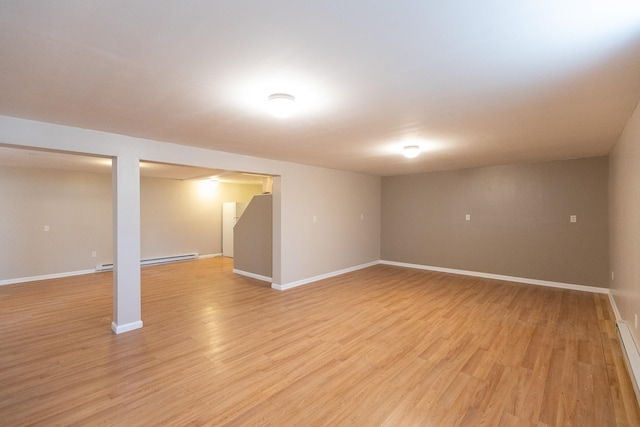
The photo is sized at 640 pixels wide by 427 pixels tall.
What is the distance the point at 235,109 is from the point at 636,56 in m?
2.74

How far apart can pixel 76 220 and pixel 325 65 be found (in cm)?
719

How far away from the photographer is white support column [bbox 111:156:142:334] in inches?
133

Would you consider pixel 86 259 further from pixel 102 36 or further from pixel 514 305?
pixel 514 305

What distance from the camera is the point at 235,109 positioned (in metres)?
2.56

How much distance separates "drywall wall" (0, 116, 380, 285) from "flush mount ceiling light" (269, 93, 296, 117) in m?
2.21

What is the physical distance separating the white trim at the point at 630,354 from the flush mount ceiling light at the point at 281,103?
3.39 m

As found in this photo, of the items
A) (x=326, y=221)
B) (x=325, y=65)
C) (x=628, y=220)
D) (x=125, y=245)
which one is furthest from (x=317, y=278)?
(x=325, y=65)

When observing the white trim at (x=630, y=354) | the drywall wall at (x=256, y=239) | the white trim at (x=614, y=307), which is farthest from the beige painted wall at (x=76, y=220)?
the white trim at (x=614, y=307)

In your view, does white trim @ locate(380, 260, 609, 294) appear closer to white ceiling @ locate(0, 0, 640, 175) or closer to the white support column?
white ceiling @ locate(0, 0, 640, 175)

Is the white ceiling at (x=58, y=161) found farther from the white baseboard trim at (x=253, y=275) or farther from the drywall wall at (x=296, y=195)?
the white baseboard trim at (x=253, y=275)

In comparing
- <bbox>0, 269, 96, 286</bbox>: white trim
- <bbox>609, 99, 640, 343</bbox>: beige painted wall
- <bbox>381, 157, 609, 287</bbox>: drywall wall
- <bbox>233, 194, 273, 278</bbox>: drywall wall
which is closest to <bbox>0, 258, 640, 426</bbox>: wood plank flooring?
<bbox>609, 99, 640, 343</bbox>: beige painted wall

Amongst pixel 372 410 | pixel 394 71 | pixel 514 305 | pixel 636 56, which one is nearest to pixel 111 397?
pixel 372 410

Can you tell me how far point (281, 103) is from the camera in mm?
2236

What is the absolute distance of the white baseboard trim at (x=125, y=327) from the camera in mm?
3361
